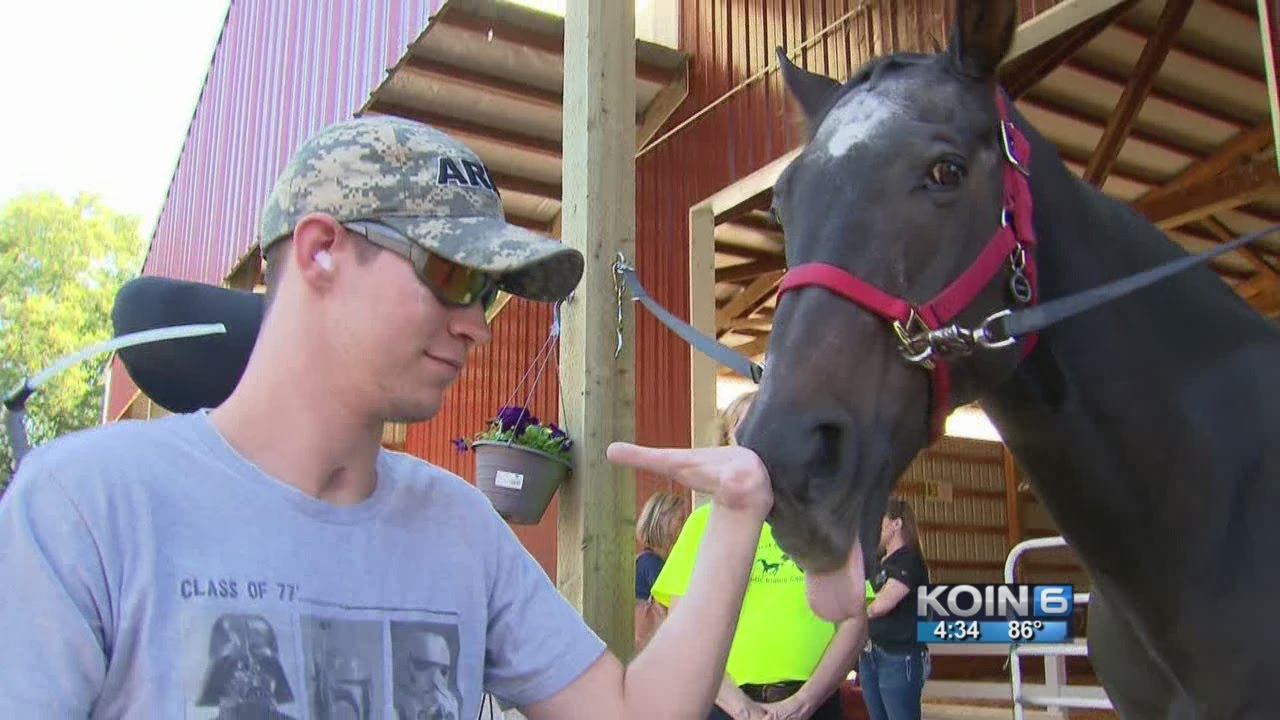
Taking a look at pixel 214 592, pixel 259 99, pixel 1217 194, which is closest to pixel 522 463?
pixel 214 592

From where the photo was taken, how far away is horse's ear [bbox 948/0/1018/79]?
1766 millimetres

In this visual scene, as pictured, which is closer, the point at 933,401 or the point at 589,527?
the point at 933,401

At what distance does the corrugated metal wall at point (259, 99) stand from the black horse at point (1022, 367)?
4.52 metres

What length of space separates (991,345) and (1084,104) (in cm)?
784

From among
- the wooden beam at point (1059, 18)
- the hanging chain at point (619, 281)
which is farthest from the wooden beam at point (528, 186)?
the hanging chain at point (619, 281)

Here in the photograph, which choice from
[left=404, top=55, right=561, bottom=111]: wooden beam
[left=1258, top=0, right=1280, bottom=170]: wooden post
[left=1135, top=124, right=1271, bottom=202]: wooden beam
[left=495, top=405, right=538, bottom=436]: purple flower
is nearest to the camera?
[left=495, top=405, right=538, bottom=436]: purple flower

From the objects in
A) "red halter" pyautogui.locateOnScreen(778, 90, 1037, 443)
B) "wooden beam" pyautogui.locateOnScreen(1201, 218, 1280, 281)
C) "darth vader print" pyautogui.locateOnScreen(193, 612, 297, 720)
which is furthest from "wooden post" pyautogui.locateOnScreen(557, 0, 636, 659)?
"wooden beam" pyautogui.locateOnScreen(1201, 218, 1280, 281)

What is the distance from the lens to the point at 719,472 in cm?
124

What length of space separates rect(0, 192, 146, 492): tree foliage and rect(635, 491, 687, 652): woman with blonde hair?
25033mm

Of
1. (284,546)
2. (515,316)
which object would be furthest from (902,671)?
(515,316)

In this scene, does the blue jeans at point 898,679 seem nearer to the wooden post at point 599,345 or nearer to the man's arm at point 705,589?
the wooden post at point 599,345

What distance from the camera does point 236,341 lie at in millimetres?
1492

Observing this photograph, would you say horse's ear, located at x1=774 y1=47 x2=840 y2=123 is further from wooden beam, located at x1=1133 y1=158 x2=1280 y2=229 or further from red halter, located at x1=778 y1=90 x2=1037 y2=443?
wooden beam, located at x1=1133 y1=158 x2=1280 y2=229

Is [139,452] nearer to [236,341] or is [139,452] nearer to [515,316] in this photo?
[236,341]
